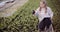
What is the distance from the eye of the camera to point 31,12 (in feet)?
2.83

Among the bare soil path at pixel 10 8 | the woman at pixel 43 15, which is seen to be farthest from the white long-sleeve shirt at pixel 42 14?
the bare soil path at pixel 10 8

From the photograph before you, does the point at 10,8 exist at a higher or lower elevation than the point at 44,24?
higher

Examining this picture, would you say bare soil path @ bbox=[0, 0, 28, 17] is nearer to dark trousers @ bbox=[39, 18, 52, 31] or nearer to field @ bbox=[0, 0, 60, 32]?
field @ bbox=[0, 0, 60, 32]

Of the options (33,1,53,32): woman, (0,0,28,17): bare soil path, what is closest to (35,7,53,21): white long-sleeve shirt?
(33,1,53,32): woman

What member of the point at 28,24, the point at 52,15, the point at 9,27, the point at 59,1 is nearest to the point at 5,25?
the point at 9,27

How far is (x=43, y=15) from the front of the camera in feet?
2.82

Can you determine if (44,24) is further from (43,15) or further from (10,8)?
(10,8)

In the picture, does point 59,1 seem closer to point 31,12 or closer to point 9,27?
point 31,12

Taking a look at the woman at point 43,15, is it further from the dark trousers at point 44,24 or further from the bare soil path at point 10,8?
the bare soil path at point 10,8

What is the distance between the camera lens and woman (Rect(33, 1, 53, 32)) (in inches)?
33.7

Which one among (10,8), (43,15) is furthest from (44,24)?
(10,8)

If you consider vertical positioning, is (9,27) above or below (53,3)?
below

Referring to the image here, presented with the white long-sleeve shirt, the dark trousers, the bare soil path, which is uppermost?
the bare soil path

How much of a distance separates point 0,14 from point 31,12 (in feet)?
0.59
